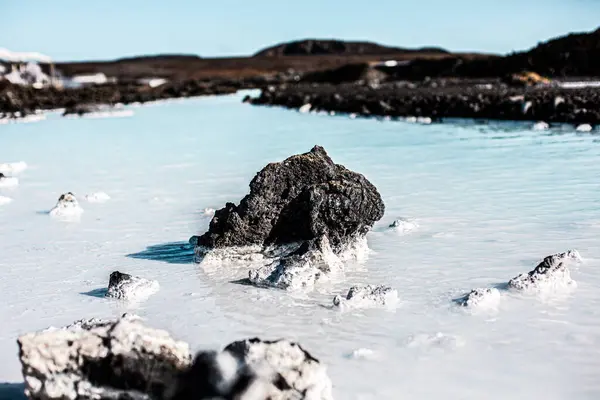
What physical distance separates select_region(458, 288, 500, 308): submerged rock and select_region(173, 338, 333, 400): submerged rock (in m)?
1.63

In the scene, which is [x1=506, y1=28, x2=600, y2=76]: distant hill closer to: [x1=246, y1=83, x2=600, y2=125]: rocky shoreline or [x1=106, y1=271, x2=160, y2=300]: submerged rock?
[x1=246, y1=83, x2=600, y2=125]: rocky shoreline

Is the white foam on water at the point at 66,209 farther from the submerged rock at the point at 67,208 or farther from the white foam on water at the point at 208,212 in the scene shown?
the white foam on water at the point at 208,212

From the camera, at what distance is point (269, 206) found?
18.8ft

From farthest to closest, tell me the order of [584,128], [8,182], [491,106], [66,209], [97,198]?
[491,106]
[584,128]
[8,182]
[97,198]
[66,209]

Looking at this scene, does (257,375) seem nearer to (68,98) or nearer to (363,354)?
(363,354)

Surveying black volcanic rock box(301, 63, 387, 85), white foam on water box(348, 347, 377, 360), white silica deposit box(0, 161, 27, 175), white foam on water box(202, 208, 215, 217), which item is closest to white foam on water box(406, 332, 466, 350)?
white foam on water box(348, 347, 377, 360)

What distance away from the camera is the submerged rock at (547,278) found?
461 centimetres

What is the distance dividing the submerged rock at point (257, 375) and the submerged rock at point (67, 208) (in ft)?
18.1

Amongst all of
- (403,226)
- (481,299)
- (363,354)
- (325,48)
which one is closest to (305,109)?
(403,226)

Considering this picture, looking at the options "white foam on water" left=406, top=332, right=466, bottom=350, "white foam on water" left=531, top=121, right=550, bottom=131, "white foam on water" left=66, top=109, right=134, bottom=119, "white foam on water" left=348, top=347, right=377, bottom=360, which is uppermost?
"white foam on water" left=531, top=121, right=550, bottom=131

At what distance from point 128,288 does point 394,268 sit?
6.09 ft

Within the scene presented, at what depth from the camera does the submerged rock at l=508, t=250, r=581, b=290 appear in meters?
4.61

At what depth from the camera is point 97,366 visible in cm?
302

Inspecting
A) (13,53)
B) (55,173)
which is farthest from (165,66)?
(55,173)
